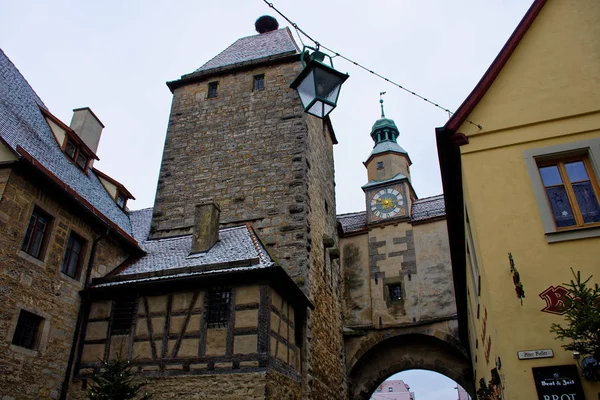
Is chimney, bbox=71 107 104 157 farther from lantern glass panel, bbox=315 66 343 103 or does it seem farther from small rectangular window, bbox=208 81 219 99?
lantern glass panel, bbox=315 66 343 103

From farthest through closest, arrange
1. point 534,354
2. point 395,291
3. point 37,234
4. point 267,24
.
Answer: point 267,24 → point 395,291 → point 37,234 → point 534,354

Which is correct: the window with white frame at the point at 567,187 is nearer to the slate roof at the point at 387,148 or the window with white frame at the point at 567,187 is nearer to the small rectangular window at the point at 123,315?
the small rectangular window at the point at 123,315

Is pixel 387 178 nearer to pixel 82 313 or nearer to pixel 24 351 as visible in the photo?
pixel 82 313

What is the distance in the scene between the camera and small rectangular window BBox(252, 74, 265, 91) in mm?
15754

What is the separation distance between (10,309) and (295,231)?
21.2 ft

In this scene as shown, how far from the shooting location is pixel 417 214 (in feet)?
60.2

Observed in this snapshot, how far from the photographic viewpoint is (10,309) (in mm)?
8195

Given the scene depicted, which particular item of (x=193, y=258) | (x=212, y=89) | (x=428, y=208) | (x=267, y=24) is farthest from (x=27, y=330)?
(x=267, y=24)

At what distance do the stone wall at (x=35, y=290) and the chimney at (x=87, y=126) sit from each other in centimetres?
453

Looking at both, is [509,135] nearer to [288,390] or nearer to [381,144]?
[288,390]

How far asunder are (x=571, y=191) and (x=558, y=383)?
2487 mm

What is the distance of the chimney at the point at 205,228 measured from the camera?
10.8 m

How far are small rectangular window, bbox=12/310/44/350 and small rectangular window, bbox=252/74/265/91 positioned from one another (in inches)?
378

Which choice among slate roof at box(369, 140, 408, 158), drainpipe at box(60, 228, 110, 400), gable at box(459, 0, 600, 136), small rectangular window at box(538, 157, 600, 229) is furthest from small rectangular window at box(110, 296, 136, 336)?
slate roof at box(369, 140, 408, 158)
